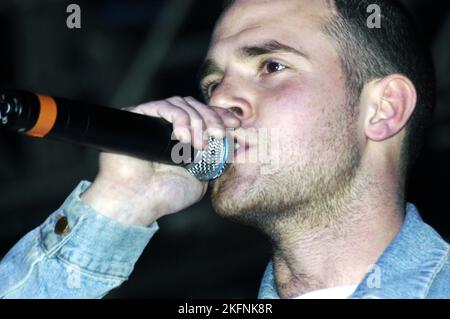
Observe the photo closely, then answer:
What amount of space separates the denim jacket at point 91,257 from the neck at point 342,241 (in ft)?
0.21

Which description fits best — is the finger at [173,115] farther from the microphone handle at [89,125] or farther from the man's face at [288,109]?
the man's face at [288,109]

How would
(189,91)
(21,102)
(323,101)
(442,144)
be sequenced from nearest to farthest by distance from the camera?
(21,102) < (323,101) < (442,144) < (189,91)

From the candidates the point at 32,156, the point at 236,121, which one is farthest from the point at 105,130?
the point at 32,156

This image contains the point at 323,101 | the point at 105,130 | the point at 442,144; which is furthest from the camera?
the point at 442,144

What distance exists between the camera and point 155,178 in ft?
6.03

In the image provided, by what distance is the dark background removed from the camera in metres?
3.20

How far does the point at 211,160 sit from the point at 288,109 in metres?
0.22

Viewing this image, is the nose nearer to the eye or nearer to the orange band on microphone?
the eye

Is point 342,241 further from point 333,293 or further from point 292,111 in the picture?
point 292,111

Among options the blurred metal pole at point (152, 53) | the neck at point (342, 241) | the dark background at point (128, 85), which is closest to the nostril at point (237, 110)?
the neck at point (342, 241)
